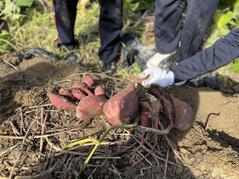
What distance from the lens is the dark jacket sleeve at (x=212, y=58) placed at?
94.9 inches

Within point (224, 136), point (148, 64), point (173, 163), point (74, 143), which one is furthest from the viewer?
point (148, 64)

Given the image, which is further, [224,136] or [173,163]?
[224,136]

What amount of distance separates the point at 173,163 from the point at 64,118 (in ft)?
2.06

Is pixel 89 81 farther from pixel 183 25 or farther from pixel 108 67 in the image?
pixel 183 25

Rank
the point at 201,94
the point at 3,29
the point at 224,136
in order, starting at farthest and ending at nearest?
1. the point at 3,29
2. the point at 201,94
3. the point at 224,136

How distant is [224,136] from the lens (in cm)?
250

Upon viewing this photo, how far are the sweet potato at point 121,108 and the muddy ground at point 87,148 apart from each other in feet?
0.26

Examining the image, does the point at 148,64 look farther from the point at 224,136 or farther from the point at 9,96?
the point at 9,96

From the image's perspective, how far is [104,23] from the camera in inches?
123

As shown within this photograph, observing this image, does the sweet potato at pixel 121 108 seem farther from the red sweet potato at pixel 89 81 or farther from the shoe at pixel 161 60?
the shoe at pixel 161 60

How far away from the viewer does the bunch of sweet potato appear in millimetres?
2133

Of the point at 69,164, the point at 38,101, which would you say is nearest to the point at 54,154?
the point at 69,164

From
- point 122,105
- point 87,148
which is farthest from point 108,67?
point 87,148

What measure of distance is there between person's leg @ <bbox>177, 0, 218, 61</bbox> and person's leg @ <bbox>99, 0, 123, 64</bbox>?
19.5 inches
